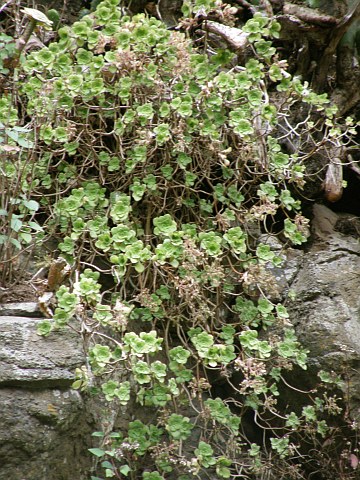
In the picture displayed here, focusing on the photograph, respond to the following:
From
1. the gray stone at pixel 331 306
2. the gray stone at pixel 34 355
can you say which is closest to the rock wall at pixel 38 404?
the gray stone at pixel 34 355

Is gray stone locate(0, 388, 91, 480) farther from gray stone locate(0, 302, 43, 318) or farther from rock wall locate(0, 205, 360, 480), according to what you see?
gray stone locate(0, 302, 43, 318)

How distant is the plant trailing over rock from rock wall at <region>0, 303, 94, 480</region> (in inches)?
7.5

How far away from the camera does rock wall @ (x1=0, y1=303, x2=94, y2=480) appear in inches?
82.9

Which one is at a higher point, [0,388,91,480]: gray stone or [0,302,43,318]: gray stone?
[0,302,43,318]: gray stone

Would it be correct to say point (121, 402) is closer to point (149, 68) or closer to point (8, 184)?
point (8, 184)

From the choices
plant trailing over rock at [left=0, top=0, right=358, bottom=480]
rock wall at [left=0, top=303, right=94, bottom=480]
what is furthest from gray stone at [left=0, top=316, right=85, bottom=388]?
plant trailing over rock at [left=0, top=0, right=358, bottom=480]

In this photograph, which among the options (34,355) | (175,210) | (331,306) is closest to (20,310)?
(34,355)

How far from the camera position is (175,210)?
9.32 feet

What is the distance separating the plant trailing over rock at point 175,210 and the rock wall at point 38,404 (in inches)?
7.5

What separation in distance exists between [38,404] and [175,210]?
1106 mm

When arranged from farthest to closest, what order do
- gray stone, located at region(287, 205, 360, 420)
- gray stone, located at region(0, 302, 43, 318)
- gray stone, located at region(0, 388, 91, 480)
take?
gray stone, located at region(287, 205, 360, 420) < gray stone, located at region(0, 302, 43, 318) < gray stone, located at region(0, 388, 91, 480)

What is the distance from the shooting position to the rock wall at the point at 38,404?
2.11m

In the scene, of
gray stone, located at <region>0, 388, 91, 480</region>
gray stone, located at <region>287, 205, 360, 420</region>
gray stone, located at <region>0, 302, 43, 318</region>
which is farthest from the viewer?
gray stone, located at <region>287, 205, 360, 420</region>

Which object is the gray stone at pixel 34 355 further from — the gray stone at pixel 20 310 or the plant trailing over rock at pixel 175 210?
the plant trailing over rock at pixel 175 210
